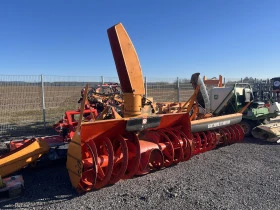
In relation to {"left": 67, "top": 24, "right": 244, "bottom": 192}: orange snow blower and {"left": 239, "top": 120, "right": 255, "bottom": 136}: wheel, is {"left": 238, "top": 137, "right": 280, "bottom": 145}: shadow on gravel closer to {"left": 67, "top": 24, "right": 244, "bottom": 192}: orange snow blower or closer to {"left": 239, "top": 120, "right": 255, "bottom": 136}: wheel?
{"left": 239, "top": 120, "right": 255, "bottom": 136}: wheel

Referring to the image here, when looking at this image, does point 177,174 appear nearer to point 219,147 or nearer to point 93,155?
point 93,155

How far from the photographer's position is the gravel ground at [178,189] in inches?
151

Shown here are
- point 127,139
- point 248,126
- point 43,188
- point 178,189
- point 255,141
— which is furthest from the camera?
point 248,126

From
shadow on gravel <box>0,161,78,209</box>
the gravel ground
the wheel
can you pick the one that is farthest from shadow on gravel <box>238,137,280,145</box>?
shadow on gravel <box>0,161,78,209</box>

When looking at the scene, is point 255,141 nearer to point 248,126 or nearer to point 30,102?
point 248,126

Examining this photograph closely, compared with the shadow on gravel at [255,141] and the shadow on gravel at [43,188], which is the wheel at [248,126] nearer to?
the shadow on gravel at [255,141]

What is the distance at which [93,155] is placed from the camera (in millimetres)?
4109

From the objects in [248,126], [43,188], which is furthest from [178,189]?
[248,126]

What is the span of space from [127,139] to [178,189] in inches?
48.0

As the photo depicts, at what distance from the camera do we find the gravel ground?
3836 millimetres

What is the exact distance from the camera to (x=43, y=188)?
176 inches

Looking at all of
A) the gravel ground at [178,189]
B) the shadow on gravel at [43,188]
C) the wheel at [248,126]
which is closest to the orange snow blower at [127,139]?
the gravel ground at [178,189]

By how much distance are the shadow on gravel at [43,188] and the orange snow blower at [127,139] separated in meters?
0.33

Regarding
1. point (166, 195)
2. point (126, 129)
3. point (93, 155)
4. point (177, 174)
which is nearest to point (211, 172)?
point (177, 174)
